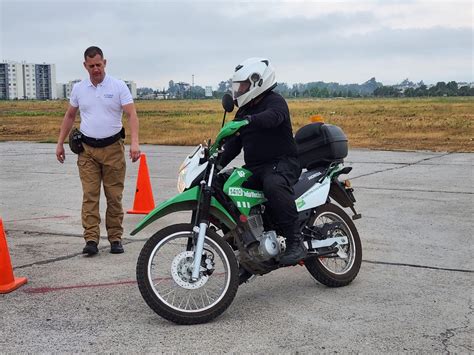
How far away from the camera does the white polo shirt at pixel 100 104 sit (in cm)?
638

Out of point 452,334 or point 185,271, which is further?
point 185,271

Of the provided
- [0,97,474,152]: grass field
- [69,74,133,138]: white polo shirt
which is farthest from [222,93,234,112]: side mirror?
[0,97,474,152]: grass field

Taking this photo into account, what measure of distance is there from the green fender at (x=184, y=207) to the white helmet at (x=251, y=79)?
2.62ft

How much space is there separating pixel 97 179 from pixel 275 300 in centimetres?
259

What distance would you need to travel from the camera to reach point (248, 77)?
183 inches

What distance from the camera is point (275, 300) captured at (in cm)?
491

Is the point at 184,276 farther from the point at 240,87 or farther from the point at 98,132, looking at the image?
the point at 98,132

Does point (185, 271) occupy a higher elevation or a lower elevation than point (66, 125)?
lower

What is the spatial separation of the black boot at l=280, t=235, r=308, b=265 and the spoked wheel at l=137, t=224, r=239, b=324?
19.6 inches

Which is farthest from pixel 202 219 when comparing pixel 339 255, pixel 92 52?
pixel 92 52

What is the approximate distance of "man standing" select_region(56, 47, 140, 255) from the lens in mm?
6371

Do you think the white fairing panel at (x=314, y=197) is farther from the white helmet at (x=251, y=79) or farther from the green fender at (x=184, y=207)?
the white helmet at (x=251, y=79)

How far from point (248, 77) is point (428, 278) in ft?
8.01

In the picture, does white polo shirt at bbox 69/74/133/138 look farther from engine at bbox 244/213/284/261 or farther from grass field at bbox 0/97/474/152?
grass field at bbox 0/97/474/152
